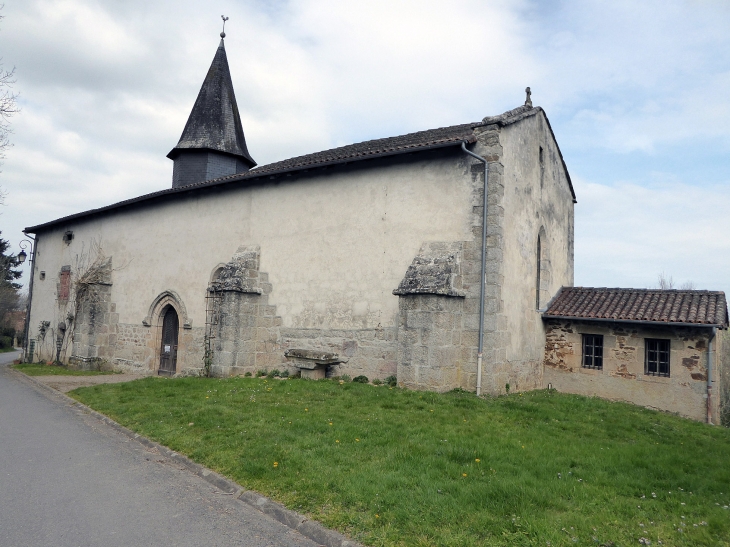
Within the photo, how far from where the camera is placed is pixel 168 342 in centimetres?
1725

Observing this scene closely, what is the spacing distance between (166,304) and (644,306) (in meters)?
14.2

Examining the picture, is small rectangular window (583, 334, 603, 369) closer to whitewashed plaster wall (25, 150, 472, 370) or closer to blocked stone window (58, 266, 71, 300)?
whitewashed plaster wall (25, 150, 472, 370)

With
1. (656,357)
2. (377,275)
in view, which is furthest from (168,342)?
(656,357)

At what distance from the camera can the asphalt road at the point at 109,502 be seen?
4297 mm

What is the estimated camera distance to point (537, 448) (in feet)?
21.4

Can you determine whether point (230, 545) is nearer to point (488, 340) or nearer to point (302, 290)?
point (488, 340)

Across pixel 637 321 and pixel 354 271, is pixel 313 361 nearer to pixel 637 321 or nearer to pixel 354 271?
pixel 354 271

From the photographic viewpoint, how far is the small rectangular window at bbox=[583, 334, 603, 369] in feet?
42.3

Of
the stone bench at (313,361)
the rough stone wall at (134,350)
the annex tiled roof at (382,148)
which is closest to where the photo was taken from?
the annex tiled roof at (382,148)

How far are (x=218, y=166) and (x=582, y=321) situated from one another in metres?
15.1

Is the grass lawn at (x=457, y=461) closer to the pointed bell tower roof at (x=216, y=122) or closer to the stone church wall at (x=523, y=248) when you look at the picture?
the stone church wall at (x=523, y=248)

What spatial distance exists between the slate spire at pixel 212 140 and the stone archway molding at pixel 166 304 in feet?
18.6

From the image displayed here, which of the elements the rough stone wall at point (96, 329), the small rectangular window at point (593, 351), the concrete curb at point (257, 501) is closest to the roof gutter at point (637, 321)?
the small rectangular window at point (593, 351)

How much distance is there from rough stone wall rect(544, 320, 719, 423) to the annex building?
0.16ft
